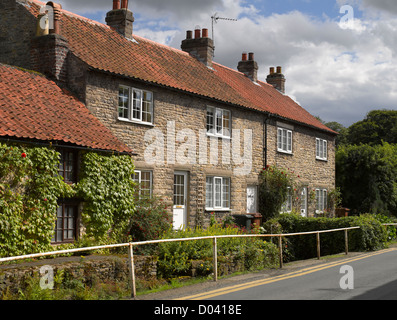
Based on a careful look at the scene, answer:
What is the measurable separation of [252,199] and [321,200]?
27.0 ft

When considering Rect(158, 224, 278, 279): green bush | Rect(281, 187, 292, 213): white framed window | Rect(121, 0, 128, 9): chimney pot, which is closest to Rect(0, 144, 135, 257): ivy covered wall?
Rect(158, 224, 278, 279): green bush

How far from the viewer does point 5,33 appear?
18.6 m

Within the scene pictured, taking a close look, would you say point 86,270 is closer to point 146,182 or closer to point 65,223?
point 65,223

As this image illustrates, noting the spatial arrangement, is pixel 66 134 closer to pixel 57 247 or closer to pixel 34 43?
pixel 57 247

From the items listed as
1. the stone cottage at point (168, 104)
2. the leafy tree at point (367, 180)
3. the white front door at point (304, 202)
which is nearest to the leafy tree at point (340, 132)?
the leafy tree at point (367, 180)

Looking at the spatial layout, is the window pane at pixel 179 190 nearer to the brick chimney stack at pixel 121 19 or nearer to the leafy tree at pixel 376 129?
the brick chimney stack at pixel 121 19

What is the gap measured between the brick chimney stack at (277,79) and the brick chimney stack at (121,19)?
1554 centimetres

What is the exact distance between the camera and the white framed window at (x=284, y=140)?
87.8 feet

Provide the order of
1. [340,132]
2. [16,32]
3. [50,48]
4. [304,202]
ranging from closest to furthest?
[50,48] → [16,32] → [304,202] → [340,132]

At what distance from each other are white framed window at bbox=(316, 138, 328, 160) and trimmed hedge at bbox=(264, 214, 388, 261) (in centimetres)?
949

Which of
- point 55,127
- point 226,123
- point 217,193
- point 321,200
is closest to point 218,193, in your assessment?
point 217,193

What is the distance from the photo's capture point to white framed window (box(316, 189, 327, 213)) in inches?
1196

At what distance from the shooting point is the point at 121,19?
21922 mm

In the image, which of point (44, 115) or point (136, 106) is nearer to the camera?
point (44, 115)
